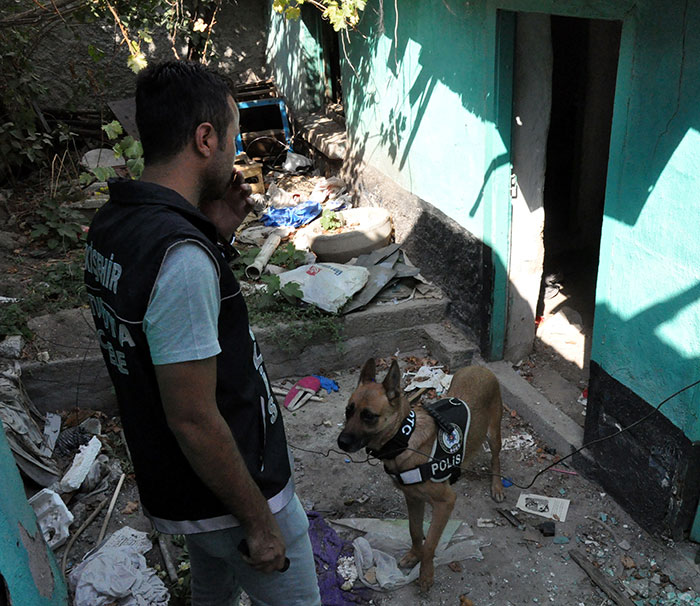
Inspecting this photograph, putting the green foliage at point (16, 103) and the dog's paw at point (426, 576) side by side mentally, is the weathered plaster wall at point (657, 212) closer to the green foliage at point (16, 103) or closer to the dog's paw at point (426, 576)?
the dog's paw at point (426, 576)

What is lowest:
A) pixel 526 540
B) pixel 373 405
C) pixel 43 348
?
pixel 526 540

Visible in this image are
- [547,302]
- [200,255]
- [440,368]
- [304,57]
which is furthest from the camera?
[304,57]

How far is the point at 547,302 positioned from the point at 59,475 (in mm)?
4628

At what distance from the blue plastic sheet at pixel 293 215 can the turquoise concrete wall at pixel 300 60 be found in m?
2.70

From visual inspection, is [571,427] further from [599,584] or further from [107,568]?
[107,568]

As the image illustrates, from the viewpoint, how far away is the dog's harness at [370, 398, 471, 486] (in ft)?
10.8

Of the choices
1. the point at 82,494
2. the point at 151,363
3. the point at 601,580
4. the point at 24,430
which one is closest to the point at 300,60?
the point at 24,430

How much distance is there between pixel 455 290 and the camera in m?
5.80

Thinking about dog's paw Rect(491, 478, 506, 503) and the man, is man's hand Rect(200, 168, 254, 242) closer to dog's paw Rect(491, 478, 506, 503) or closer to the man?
the man

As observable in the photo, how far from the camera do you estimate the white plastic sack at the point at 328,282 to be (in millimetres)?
5758

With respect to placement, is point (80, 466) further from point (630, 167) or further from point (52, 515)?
point (630, 167)

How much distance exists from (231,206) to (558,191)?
18.1 feet

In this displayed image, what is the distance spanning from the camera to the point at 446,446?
3.40 meters

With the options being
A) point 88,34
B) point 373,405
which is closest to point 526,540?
point 373,405
